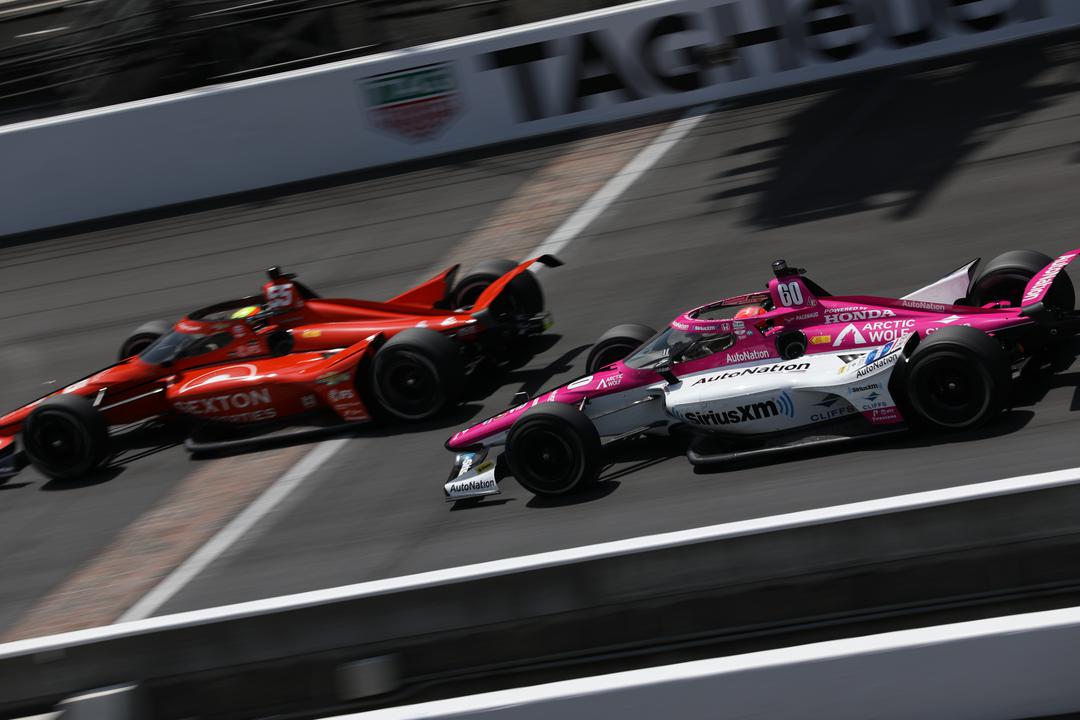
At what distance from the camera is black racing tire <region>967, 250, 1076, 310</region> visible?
27.8 ft

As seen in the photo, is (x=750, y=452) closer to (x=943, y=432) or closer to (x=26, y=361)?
(x=943, y=432)

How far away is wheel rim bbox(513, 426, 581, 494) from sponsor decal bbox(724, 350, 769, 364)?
1.24m

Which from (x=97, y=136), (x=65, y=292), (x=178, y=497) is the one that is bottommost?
(x=178, y=497)

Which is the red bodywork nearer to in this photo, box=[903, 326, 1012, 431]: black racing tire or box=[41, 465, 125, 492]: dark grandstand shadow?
box=[41, 465, 125, 492]: dark grandstand shadow

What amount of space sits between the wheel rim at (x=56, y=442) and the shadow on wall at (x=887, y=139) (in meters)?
7.13

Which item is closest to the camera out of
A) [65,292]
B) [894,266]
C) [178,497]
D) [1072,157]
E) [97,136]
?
[178,497]

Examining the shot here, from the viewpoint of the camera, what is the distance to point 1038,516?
19.7 feet

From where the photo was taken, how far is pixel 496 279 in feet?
38.5

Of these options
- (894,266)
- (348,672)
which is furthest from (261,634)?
(894,266)

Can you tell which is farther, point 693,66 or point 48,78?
point 48,78

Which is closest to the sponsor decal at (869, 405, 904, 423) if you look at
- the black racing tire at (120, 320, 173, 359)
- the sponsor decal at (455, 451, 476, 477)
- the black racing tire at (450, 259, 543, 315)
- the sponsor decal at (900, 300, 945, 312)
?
the sponsor decal at (900, 300, 945, 312)

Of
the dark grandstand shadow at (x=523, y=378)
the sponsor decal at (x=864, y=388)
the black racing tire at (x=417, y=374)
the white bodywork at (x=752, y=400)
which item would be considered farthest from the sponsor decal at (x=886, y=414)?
the black racing tire at (x=417, y=374)

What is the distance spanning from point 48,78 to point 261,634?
16.7 m

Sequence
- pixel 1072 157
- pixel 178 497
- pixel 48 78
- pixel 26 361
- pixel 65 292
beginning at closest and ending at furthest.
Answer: pixel 178 497 → pixel 1072 157 → pixel 26 361 → pixel 65 292 → pixel 48 78
